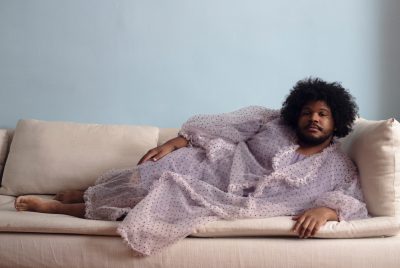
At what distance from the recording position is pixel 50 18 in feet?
8.22

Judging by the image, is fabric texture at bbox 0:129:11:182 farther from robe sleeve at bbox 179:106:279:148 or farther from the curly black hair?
the curly black hair

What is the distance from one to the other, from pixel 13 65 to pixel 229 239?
1.69 metres

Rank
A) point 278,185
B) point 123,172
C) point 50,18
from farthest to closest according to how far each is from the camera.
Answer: point 50,18 → point 123,172 → point 278,185

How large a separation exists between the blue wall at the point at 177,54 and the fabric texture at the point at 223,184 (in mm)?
517

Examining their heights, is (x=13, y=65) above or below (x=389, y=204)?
above

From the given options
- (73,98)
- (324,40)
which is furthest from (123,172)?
(324,40)

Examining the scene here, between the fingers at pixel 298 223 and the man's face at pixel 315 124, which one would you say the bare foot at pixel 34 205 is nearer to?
the fingers at pixel 298 223

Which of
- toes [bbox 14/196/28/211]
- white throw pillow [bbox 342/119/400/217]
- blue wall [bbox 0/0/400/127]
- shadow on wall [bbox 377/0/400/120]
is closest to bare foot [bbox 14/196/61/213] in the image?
toes [bbox 14/196/28/211]

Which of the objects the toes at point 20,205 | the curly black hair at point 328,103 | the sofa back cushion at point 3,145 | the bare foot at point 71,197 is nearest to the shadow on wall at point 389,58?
the curly black hair at point 328,103

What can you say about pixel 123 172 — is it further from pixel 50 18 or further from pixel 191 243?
pixel 50 18

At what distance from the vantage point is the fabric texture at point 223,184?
1.66m

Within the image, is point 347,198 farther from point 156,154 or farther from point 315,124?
point 156,154

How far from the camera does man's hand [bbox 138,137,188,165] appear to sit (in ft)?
6.57

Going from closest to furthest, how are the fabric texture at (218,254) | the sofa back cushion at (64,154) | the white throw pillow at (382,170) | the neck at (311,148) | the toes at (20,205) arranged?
the fabric texture at (218,254) → the white throw pillow at (382,170) → the toes at (20,205) → the neck at (311,148) → the sofa back cushion at (64,154)
